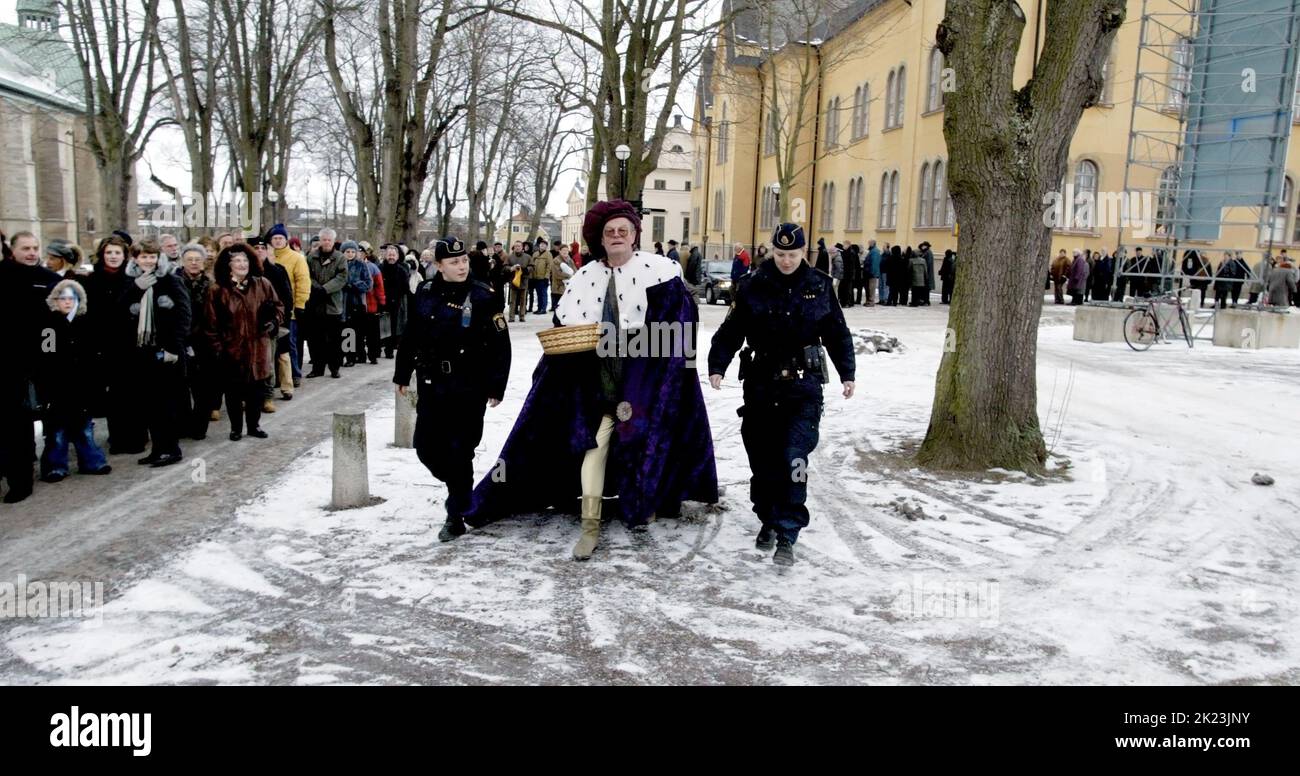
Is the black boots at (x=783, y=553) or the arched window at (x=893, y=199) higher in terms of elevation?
the arched window at (x=893, y=199)

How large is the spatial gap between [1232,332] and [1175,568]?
14.3 m

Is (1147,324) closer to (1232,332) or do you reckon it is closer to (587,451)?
(1232,332)

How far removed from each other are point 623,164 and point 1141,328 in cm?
1114

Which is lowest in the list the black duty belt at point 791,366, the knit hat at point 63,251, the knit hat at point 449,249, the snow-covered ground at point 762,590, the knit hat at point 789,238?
the snow-covered ground at point 762,590

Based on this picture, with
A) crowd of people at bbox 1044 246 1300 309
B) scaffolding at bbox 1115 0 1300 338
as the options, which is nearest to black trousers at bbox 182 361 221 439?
scaffolding at bbox 1115 0 1300 338

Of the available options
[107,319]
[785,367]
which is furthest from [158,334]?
[785,367]

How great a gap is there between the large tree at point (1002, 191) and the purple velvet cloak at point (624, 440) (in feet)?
9.11

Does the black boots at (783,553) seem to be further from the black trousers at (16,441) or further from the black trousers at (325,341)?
the black trousers at (325,341)

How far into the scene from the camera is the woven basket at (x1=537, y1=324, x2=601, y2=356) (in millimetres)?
5836

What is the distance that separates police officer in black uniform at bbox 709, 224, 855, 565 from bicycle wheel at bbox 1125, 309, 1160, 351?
13.7 m

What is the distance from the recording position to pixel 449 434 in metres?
5.98

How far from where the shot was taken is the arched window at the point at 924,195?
3422 cm

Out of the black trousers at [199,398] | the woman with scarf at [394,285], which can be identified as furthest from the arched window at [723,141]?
the black trousers at [199,398]

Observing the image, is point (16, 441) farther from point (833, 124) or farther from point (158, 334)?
point (833, 124)
